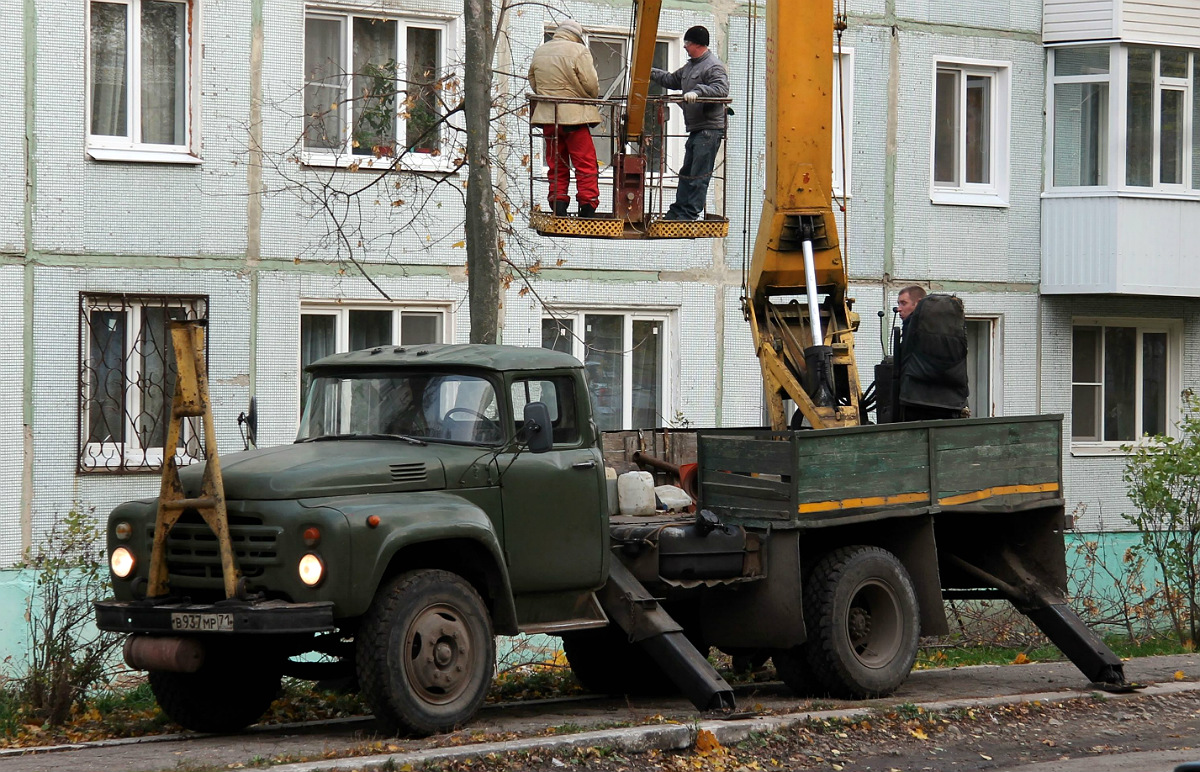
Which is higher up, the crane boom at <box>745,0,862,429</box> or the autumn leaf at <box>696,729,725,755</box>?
the crane boom at <box>745,0,862,429</box>

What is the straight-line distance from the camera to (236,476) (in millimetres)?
8781

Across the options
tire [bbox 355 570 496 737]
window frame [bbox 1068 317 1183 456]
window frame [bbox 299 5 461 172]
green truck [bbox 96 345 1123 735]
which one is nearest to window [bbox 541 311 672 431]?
window frame [bbox 299 5 461 172]

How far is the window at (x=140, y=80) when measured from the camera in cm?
1557

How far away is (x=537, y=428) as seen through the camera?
30.6 ft

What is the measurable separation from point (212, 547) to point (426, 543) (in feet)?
3.67

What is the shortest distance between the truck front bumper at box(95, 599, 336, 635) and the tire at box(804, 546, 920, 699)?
133 inches

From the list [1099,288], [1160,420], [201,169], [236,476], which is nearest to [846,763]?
[236,476]

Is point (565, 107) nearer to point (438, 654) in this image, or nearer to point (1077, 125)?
point (438, 654)

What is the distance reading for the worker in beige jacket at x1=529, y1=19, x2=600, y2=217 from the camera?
12.4 metres

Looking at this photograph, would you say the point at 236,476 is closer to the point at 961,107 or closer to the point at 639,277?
the point at 639,277

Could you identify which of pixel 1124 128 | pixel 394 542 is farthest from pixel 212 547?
pixel 1124 128

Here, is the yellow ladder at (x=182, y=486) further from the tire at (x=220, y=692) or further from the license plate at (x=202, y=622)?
the tire at (x=220, y=692)

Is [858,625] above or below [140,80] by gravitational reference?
below

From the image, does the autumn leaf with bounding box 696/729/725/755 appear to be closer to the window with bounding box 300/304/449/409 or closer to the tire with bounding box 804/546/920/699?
the tire with bounding box 804/546/920/699
